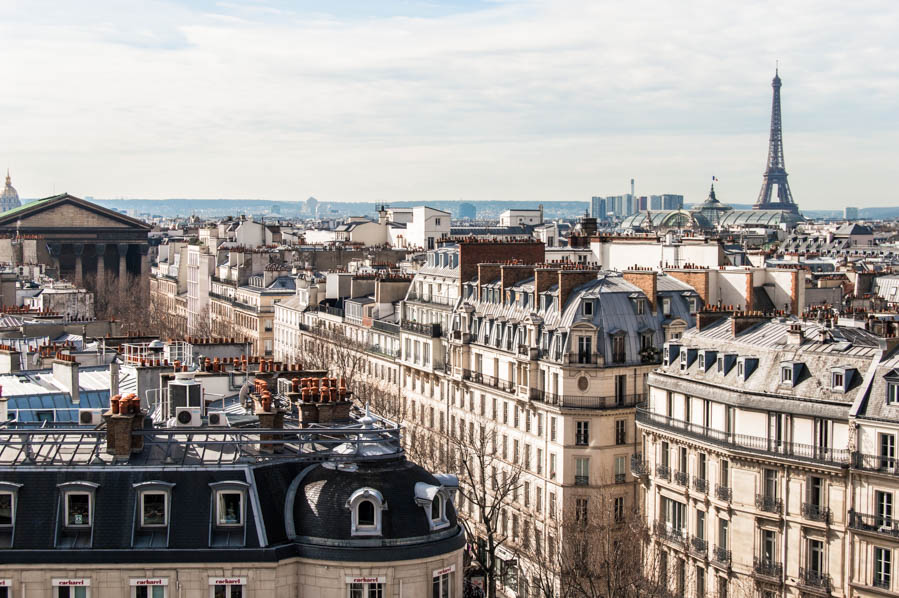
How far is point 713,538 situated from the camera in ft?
159

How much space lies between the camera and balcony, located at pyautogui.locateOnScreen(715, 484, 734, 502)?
47.5 m

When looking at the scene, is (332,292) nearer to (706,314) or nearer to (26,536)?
(706,314)

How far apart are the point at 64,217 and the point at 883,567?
157198 mm

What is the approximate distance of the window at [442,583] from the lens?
1147 inches

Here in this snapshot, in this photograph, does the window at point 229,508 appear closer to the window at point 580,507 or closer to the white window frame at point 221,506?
the white window frame at point 221,506

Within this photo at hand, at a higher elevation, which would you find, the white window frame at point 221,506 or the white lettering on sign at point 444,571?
the white window frame at point 221,506

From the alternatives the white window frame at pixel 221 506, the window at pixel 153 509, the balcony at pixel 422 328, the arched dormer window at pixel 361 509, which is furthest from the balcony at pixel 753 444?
the window at pixel 153 509

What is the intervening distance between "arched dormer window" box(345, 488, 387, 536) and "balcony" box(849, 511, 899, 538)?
20.1m

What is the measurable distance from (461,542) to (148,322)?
103202 millimetres

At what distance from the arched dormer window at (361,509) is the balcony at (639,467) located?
1057 inches

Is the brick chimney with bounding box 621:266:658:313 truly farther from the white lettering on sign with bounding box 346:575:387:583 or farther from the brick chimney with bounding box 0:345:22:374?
the white lettering on sign with bounding box 346:575:387:583

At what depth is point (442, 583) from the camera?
29.3 metres

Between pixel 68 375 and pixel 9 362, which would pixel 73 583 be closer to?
pixel 68 375

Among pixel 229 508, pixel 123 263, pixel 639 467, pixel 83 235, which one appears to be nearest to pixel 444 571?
pixel 229 508
